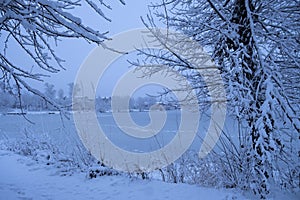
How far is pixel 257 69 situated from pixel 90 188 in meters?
3.24

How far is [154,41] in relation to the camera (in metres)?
4.37

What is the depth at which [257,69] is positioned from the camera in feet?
11.0

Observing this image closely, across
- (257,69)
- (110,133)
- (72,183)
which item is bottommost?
(72,183)

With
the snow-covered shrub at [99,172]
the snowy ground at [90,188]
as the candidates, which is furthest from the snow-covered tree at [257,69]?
the snow-covered shrub at [99,172]

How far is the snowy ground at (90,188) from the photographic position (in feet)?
12.5

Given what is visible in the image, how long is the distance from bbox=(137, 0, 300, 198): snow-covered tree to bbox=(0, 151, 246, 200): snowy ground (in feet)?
2.41

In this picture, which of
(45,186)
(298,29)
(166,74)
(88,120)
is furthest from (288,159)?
(88,120)

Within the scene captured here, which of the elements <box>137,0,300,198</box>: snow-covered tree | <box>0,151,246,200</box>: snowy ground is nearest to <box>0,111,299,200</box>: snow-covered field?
<box>0,151,246,200</box>: snowy ground

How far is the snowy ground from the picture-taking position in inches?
150

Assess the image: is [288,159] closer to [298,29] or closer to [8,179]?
[298,29]

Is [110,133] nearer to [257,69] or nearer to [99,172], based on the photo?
[99,172]

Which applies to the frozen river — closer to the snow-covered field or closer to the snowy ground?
the snow-covered field

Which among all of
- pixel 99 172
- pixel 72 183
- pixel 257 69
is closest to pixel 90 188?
pixel 72 183

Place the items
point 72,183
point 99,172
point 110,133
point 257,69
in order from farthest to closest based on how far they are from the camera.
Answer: point 110,133 → point 99,172 → point 72,183 → point 257,69
